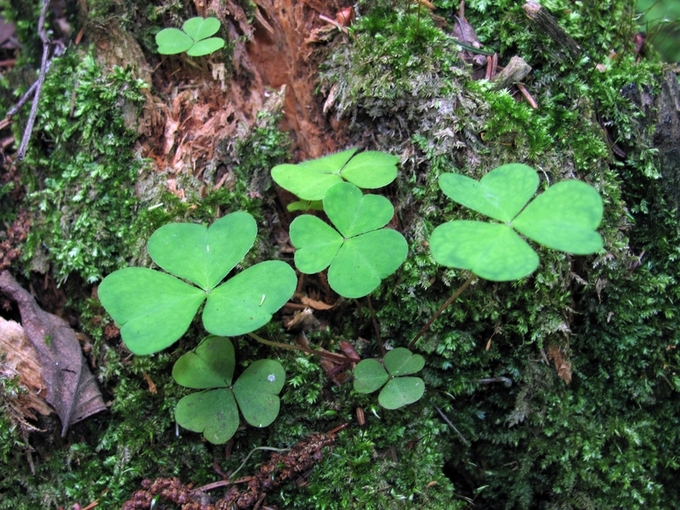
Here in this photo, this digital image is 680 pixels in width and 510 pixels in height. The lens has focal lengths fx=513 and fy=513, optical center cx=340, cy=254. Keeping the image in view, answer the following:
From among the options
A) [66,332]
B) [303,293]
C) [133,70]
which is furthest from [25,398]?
[133,70]

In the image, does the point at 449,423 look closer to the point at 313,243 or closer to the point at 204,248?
the point at 313,243

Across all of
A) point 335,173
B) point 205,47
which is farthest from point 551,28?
point 205,47

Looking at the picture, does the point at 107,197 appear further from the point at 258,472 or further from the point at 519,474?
the point at 519,474

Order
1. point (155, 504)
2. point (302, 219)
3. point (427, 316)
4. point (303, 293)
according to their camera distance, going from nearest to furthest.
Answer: point (155, 504)
point (302, 219)
point (427, 316)
point (303, 293)

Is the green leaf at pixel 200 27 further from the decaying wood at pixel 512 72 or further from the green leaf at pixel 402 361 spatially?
the green leaf at pixel 402 361

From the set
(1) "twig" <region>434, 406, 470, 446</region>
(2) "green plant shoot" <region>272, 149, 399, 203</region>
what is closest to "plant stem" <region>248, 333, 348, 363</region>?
(1) "twig" <region>434, 406, 470, 446</region>

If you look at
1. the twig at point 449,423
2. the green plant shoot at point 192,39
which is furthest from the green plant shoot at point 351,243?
the green plant shoot at point 192,39
